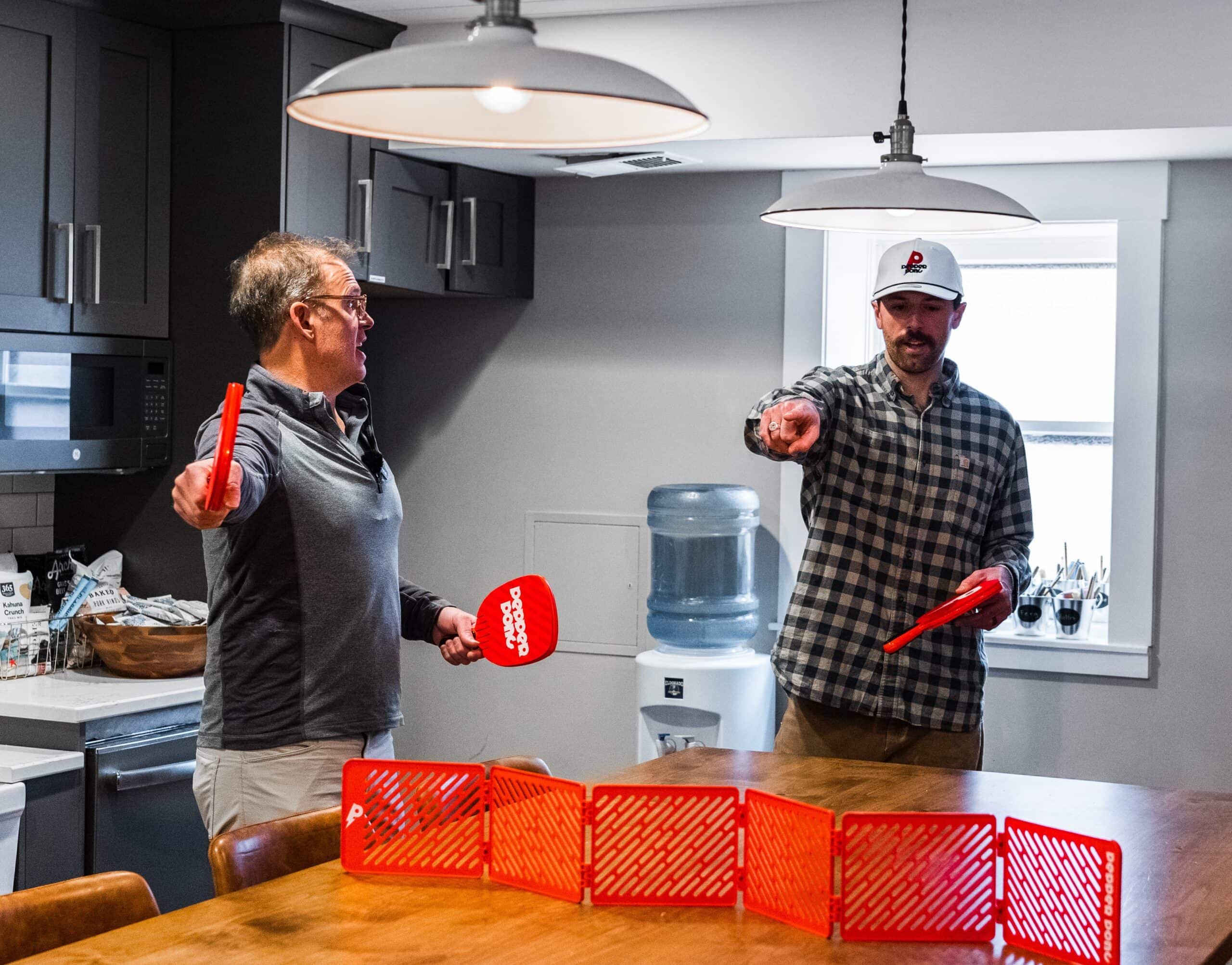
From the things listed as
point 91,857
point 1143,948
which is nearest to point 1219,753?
point 1143,948

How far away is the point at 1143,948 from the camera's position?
1536 mm

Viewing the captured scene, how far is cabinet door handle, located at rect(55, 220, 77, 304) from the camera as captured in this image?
128 inches

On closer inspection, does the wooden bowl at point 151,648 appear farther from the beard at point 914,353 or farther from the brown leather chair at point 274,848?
the beard at point 914,353

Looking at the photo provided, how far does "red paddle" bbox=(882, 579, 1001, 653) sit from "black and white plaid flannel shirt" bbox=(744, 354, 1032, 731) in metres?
0.30

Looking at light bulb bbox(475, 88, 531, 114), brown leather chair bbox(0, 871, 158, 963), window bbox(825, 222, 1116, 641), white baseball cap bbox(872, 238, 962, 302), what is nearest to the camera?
light bulb bbox(475, 88, 531, 114)

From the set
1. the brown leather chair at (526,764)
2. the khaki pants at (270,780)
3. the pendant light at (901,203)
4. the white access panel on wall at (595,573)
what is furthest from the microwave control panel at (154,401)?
the pendant light at (901,203)

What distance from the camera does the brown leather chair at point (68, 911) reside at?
1.54 m

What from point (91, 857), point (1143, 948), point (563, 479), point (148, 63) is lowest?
point (91, 857)

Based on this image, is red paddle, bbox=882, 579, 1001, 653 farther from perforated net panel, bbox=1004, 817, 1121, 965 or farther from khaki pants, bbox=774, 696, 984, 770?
perforated net panel, bbox=1004, 817, 1121, 965

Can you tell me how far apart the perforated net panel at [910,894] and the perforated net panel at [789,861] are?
3cm

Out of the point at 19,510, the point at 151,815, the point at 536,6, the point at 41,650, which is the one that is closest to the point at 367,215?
the point at 536,6

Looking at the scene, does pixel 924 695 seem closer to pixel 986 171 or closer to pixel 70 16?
pixel 986 171

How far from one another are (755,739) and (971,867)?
85.1 inches

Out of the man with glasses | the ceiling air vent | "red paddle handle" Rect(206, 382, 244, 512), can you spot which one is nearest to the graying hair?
the man with glasses
